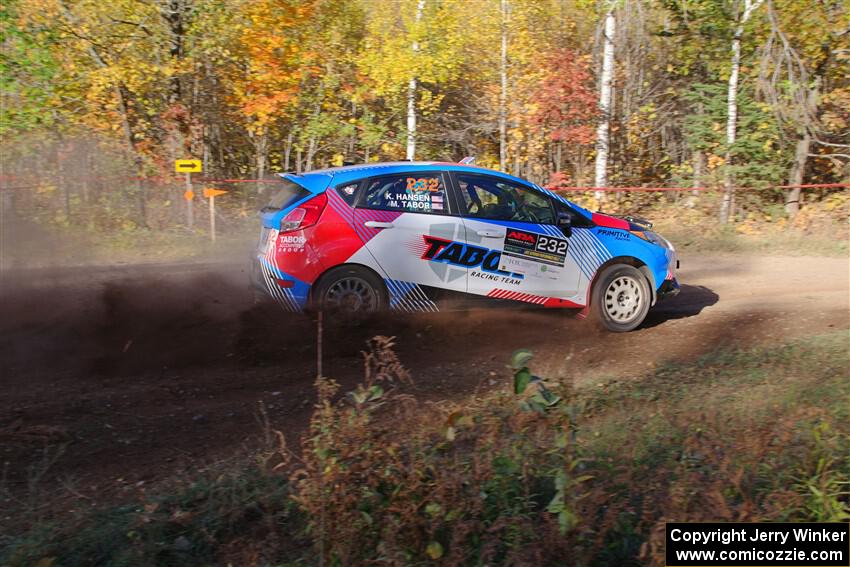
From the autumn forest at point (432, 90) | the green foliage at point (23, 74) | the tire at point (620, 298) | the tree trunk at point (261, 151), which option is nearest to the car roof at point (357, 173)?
the tire at point (620, 298)

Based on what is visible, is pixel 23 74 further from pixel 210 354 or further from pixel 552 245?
pixel 552 245

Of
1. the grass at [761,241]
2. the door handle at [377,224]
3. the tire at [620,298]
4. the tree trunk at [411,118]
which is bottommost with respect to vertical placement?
the tire at [620,298]

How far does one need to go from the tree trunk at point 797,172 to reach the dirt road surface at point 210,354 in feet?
25.3

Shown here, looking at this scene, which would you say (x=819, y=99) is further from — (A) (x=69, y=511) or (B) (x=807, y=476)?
(A) (x=69, y=511)

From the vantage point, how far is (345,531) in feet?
13.2

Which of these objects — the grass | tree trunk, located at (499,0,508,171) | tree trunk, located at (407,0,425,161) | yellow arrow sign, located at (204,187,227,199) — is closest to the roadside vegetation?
the grass

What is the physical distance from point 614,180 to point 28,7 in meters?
15.1

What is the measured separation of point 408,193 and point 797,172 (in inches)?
576

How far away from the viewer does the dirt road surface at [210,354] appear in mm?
5652

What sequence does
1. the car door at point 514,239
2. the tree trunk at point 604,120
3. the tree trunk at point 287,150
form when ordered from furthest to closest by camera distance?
the tree trunk at point 287,150
the tree trunk at point 604,120
the car door at point 514,239

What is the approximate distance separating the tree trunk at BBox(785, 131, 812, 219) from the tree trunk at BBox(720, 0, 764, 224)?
57.5 inches

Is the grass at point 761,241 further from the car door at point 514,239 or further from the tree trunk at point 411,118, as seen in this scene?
the car door at point 514,239

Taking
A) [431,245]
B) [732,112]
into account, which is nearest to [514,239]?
[431,245]

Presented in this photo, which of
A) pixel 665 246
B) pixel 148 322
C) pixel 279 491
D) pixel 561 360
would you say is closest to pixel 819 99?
pixel 665 246
